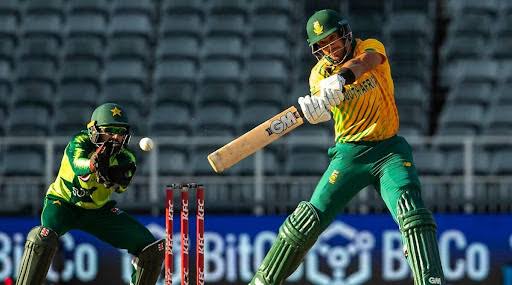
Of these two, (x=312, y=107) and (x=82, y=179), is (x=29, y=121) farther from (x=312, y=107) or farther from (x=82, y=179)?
(x=312, y=107)

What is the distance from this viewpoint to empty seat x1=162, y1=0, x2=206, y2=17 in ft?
59.4

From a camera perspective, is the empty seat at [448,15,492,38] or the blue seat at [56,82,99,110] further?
the empty seat at [448,15,492,38]

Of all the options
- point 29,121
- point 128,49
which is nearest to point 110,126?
point 29,121

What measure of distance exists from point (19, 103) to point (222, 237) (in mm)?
4114

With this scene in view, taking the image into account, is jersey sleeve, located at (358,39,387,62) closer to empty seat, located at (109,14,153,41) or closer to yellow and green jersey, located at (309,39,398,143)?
yellow and green jersey, located at (309,39,398,143)

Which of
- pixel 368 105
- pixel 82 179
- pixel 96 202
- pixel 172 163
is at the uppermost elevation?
pixel 368 105

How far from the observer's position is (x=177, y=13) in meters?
18.1

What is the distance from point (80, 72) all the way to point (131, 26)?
1244 millimetres

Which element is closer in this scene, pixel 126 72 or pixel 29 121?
pixel 29 121

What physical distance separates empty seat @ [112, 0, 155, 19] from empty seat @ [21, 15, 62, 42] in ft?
2.74

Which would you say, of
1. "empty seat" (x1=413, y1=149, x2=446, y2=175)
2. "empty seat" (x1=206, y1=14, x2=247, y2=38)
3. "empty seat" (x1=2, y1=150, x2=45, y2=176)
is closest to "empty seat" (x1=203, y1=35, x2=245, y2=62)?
"empty seat" (x1=206, y1=14, x2=247, y2=38)

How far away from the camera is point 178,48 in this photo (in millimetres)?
17453

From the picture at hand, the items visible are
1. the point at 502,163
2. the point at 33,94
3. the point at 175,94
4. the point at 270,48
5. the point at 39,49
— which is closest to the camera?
the point at 502,163

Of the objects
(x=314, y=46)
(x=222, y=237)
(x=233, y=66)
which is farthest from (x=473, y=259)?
(x=314, y=46)
